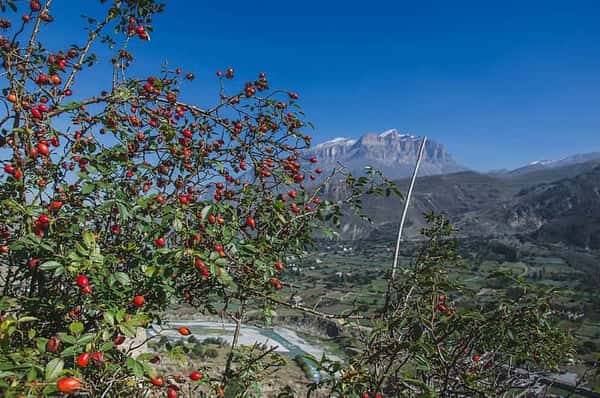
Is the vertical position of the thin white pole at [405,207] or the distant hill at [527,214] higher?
the thin white pole at [405,207]

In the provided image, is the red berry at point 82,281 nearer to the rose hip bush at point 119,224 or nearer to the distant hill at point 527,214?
the rose hip bush at point 119,224

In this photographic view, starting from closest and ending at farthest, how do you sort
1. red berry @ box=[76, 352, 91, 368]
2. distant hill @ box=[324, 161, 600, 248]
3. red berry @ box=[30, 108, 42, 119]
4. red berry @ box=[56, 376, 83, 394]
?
1. red berry @ box=[56, 376, 83, 394]
2. red berry @ box=[76, 352, 91, 368]
3. red berry @ box=[30, 108, 42, 119]
4. distant hill @ box=[324, 161, 600, 248]

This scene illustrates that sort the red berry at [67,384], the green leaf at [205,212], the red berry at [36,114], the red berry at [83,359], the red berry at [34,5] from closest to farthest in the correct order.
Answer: the red berry at [67,384] → the red berry at [83,359] → the green leaf at [205,212] → the red berry at [36,114] → the red berry at [34,5]

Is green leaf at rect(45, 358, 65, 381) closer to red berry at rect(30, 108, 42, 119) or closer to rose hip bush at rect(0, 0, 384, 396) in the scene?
rose hip bush at rect(0, 0, 384, 396)

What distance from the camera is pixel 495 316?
2641 millimetres

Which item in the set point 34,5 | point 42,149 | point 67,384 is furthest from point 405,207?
point 34,5

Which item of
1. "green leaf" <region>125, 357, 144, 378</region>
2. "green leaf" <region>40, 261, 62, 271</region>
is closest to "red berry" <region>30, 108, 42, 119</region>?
"green leaf" <region>40, 261, 62, 271</region>

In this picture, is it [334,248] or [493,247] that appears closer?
[493,247]

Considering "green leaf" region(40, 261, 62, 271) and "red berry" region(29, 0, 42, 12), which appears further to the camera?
"red berry" region(29, 0, 42, 12)

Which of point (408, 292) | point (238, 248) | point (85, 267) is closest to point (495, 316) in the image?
point (408, 292)

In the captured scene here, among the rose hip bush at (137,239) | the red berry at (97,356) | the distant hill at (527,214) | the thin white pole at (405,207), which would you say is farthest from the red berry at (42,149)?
the distant hill at (527,214)

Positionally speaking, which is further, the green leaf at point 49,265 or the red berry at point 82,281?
the red berry at point 82,281

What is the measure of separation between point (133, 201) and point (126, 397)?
1.42m

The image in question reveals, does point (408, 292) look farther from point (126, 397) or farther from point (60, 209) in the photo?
point (60, 209)
